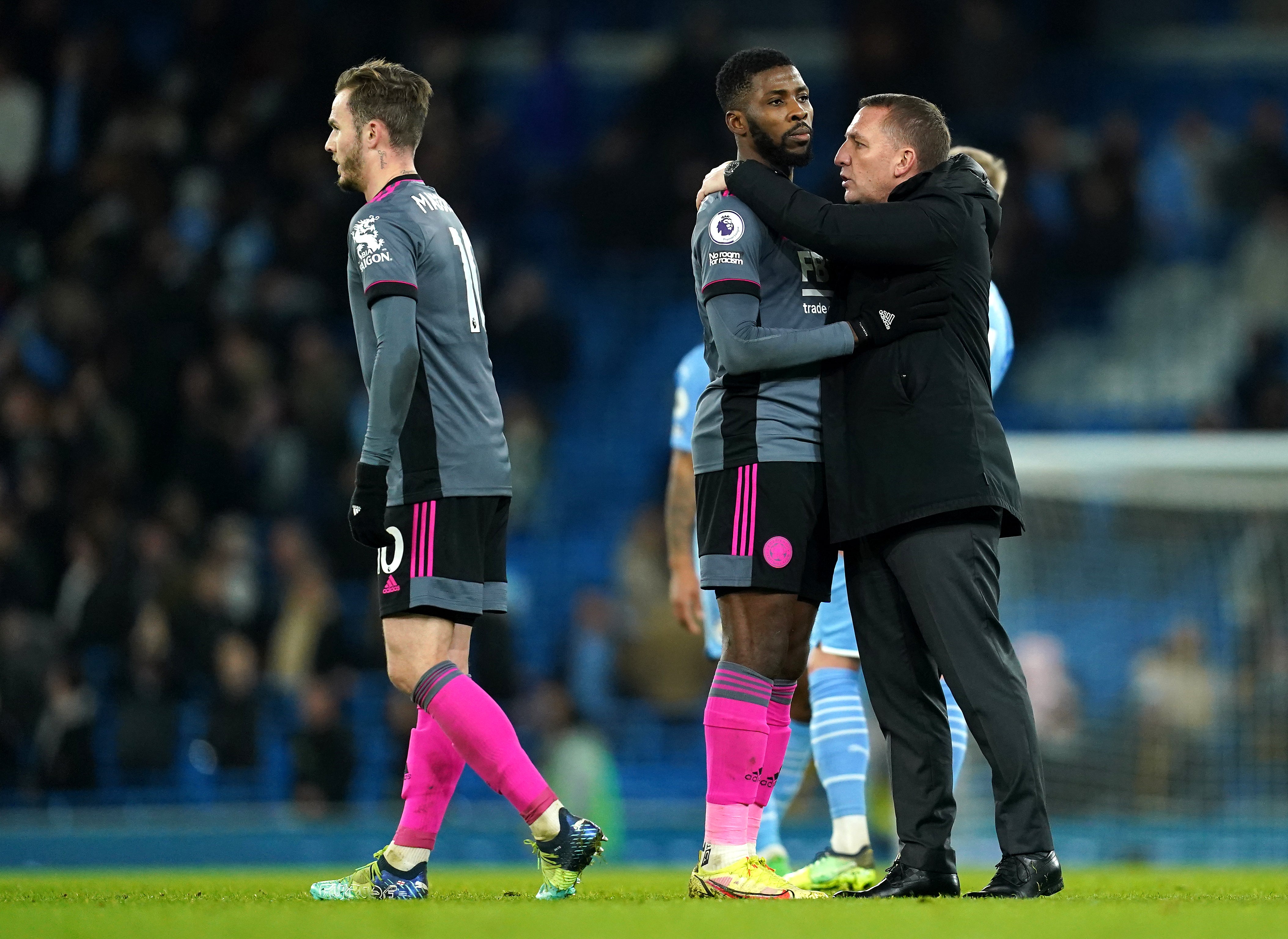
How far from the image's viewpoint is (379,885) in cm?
493

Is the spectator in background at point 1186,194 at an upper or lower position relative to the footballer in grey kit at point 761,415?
upper

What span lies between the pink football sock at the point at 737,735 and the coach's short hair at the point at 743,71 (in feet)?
5.36

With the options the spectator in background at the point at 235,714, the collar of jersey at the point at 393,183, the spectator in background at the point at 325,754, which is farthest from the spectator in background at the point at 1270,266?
the collar of jersey at the point at 393,183

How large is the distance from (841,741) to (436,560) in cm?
185

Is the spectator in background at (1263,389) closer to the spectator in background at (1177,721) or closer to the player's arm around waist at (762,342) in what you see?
the spectator in background at (1177,721)

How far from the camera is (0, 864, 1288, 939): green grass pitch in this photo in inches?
135

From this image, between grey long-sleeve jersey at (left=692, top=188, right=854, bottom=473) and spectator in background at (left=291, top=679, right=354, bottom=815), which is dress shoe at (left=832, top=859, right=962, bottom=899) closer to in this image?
grey long-sleeve jersey at (left=692, top=188, right=854, bottom=473)

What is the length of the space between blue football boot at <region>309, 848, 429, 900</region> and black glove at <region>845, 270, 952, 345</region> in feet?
6.66

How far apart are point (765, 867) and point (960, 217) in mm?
1871

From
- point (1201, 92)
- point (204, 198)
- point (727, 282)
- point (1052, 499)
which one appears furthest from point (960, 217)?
point (1201, 92)

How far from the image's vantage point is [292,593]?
11.6 m

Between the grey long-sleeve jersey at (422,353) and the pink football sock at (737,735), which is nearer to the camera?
the pink football sock at (737,735)

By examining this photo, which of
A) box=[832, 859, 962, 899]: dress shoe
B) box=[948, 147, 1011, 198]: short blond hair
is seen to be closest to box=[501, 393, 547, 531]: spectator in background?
box=[948, 147, 1011, 198]: short blond hair

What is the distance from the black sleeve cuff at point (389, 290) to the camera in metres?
4.80
